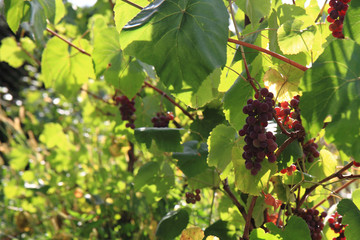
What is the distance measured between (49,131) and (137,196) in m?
0.71

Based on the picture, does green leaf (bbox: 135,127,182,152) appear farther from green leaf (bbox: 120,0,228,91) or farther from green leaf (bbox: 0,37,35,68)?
green leaf (bbox: 0,37,35,68)

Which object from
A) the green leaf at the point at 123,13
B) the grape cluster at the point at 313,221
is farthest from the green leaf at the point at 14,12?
the grape cluster at the point at 313,221

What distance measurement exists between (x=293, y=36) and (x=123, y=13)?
34 centimetres

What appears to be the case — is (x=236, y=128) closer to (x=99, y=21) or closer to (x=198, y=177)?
(x=198, y=177)

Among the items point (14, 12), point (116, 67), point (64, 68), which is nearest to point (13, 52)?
point (64, 68)

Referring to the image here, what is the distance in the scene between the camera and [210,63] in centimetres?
52

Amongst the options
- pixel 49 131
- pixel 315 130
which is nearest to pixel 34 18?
pixel 315 130

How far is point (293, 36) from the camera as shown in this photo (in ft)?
2.08

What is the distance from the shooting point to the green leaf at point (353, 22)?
1.74 ft

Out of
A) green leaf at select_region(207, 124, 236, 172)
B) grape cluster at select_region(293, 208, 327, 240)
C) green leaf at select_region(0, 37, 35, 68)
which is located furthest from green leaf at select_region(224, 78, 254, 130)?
green leaf at select_region(0, 37, 35, 68)

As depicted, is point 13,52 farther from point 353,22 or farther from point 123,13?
point 353,22

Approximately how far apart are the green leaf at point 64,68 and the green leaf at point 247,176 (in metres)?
0.58

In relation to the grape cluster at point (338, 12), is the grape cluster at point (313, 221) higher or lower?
lower

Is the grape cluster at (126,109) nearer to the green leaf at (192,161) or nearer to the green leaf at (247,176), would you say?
the green leaf at (192,161)
